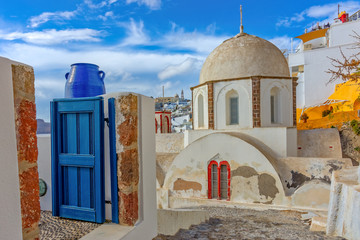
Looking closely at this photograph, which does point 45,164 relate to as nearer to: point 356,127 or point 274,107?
point 274,107

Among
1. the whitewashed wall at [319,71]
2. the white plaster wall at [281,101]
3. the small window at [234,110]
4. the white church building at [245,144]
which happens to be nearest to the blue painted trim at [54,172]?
the white church building at [245,144]

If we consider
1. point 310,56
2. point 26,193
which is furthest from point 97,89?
point 310,56

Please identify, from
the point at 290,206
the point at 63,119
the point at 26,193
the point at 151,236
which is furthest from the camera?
the point at 290,206

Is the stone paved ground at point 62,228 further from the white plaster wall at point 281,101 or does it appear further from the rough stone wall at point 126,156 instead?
the white plaster wall at point 281,101

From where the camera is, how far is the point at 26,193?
5.05 ft

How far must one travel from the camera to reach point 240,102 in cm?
941

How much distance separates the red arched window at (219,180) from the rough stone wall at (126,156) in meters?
6.36

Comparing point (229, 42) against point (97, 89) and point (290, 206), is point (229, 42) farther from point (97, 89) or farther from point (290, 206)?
point (97, 89)

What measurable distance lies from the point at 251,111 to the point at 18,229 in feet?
28.7

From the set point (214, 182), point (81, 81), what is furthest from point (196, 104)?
point (81, 81)

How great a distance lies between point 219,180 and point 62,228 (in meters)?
6.75

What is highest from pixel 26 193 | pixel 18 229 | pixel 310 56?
pixel 310 56

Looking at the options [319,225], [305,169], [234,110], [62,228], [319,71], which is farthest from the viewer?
[319,71]

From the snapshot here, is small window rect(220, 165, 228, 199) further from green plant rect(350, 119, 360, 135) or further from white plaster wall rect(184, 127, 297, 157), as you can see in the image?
green plant rect(350, 119, 360, 135)
